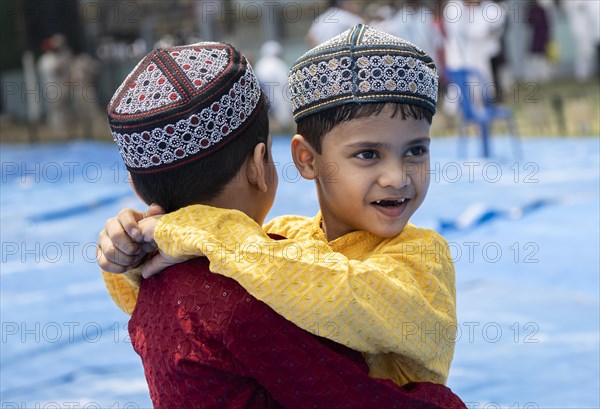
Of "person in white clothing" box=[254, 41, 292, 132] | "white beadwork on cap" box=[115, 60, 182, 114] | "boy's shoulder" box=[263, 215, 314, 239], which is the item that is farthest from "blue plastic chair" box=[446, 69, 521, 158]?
"white beadwork on cap" box=[115, 60, 182, 114]

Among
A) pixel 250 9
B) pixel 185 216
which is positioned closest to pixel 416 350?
pixel 185 216

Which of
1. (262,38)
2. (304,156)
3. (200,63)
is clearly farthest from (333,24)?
(262,38)

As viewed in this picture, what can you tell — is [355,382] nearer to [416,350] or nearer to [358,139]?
[416,350]

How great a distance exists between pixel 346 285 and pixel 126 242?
0.48m

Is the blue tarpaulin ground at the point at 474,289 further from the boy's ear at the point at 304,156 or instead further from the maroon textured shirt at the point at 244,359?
the maroon textured shirt at the point at 244,359

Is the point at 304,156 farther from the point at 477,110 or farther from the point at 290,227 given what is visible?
the point at 477,110

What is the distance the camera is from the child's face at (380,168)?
1.74 m

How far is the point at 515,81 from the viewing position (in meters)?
14.2

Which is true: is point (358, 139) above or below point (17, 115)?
below

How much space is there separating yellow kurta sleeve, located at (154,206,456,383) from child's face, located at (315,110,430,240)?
0.48 feet

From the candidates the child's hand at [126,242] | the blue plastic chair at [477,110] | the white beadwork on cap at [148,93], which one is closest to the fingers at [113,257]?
the child's hand at [126,242]

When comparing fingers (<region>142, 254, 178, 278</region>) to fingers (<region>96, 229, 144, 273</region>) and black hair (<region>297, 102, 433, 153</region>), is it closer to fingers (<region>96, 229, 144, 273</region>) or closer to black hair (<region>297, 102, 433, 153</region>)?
fingers (<region>96, 229, 144, 273</region>)

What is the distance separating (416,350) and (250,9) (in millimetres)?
18025

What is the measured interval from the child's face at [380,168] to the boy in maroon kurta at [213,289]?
0.17 meters
